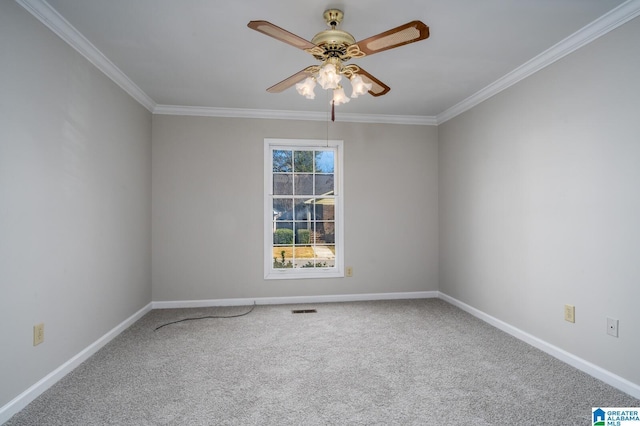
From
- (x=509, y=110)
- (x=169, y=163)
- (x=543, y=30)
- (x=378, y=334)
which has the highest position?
(x=543, y=30)

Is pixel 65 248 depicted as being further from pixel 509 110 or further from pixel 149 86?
pixel 509 110

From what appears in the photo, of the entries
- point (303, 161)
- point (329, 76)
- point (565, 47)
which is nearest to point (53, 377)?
point (329, 76)

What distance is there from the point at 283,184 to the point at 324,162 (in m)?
0.63

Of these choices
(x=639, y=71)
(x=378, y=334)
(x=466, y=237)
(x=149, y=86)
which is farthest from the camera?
(x=466, y=237)

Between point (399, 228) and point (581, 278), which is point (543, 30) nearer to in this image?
point (581, 278)

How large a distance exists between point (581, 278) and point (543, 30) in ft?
6.05

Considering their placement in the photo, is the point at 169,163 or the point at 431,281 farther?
the point at 431,281

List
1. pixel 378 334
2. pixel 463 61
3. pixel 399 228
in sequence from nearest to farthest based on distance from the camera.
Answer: pixel 463 61 → pixel 378 334 → pixel 399 228

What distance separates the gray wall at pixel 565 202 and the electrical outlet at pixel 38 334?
376cm

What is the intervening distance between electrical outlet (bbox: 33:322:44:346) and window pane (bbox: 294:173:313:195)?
2958 mm

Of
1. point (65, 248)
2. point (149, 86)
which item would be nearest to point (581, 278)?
point (65, 248)

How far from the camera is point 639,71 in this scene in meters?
2.13

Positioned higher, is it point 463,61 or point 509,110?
point 463,61

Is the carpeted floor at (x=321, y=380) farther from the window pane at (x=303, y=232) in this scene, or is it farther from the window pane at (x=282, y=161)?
the window pane at (x=282, y=161)
